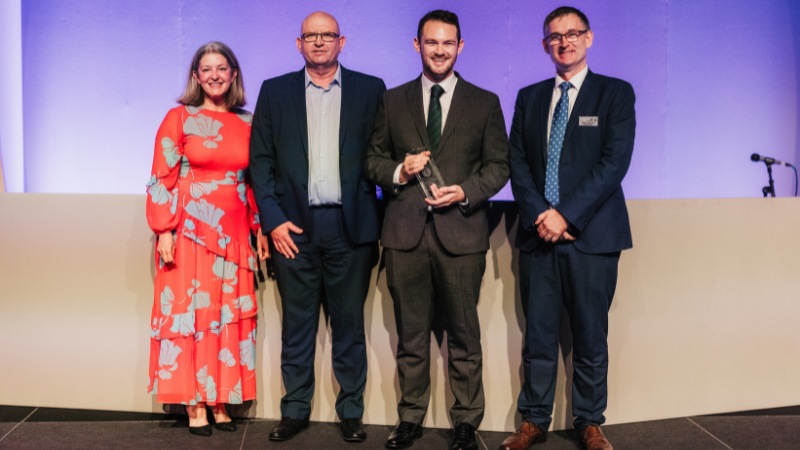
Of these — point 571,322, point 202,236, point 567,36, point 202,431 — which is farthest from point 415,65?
point 202,431

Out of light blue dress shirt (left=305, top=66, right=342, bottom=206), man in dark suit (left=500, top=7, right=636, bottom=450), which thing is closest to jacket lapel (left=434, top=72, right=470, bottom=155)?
man in dark suit (left=500, top=7, right=636, bottom=450)

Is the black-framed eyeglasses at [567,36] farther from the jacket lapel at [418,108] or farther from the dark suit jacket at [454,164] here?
the jacket lapel at [418,108]

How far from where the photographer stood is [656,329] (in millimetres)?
2719

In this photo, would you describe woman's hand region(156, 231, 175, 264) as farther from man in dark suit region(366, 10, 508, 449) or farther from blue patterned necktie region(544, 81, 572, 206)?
blue patterned necktie region(544, 81, 572, 206)

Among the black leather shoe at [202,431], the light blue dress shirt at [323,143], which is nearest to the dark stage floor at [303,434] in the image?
the black leather shoe at [202,431]

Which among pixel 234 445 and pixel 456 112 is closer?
pixel 456 112

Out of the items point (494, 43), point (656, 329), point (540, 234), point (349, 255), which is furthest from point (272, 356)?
point (494, 43)

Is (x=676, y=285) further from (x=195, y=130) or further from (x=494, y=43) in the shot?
(x=494, y=43)

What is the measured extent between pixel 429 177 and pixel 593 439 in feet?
4.11

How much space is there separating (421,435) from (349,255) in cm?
88

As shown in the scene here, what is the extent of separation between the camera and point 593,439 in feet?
7.69

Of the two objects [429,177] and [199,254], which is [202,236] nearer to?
[199,254]

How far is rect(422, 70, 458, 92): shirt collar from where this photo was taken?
2.30m

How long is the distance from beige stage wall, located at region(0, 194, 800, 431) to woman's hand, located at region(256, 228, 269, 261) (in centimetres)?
22
